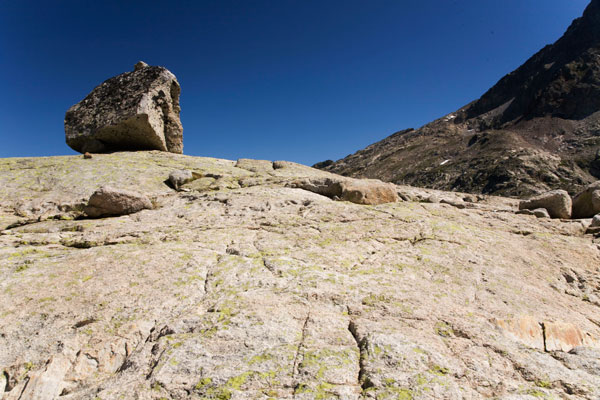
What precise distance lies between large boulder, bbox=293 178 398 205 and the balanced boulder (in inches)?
307

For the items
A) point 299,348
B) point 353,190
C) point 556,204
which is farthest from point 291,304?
point 556,204

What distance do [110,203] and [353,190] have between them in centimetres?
1045

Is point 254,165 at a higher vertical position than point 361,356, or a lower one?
higher

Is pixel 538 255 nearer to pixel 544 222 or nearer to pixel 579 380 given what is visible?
pixel 544 222

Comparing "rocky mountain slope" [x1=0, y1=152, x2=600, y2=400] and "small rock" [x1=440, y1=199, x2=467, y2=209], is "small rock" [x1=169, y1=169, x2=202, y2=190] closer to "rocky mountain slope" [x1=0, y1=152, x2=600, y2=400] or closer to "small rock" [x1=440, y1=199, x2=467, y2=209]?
"rocky mountain slope" [x1=0, y1=152, x2=600, y2=400]

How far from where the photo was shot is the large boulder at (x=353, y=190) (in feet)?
49.7

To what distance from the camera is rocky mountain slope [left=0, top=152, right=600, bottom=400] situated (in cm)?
509

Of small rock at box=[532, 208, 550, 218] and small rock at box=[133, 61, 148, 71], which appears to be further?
small rock at box=[133, 61, 148, 71]

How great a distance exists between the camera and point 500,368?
5.29 m

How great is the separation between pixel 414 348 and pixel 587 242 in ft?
35.1

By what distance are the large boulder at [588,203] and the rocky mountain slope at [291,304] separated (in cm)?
181

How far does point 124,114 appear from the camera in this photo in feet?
71.4

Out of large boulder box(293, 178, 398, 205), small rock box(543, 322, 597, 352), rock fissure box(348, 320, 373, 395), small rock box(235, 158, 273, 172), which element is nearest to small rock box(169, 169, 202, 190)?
small rock box(235, 158, 273, 172)

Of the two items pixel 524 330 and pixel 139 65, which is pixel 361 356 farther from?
pixel 139 65
